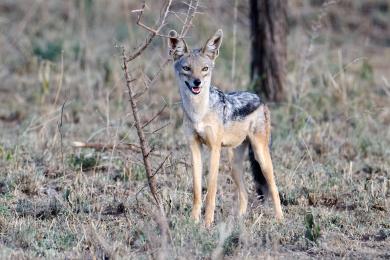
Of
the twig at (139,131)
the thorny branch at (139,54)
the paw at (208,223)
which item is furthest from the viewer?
the paw at (208,223)

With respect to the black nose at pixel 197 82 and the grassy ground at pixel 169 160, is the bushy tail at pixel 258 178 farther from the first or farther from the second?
the black nose at pixel 197 82

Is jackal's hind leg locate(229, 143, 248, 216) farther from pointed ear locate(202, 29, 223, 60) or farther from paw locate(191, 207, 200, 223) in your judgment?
pointed ear locate(202, 29, 223, 60)

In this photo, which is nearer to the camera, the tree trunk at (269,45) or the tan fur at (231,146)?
the tan fur at (231,146)

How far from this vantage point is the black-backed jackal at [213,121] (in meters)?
7.65

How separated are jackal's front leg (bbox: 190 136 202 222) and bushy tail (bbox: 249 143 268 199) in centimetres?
77

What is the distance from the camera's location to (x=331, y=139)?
10.8 m

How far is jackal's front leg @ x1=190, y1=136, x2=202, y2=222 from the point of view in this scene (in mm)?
7586

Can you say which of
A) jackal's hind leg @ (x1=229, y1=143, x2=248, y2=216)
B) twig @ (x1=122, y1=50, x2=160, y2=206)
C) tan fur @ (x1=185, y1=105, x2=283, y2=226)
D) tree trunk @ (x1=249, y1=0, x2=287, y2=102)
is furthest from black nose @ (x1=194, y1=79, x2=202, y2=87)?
tree trunk @ (x1=249, y1=0, x2=287, y2=102)

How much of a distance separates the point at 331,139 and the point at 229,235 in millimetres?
4360

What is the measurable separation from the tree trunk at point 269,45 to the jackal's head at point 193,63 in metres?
4.13

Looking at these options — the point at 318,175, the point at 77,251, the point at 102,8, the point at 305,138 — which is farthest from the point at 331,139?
the point at 102,8

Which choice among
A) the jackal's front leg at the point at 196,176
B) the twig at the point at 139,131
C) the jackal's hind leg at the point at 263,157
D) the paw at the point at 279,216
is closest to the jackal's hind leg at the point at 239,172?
the jackal's hind leg at the point at 263,157

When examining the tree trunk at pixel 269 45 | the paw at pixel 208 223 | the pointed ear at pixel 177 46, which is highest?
the pointed ear at pixel 177 46

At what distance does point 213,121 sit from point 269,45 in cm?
456
